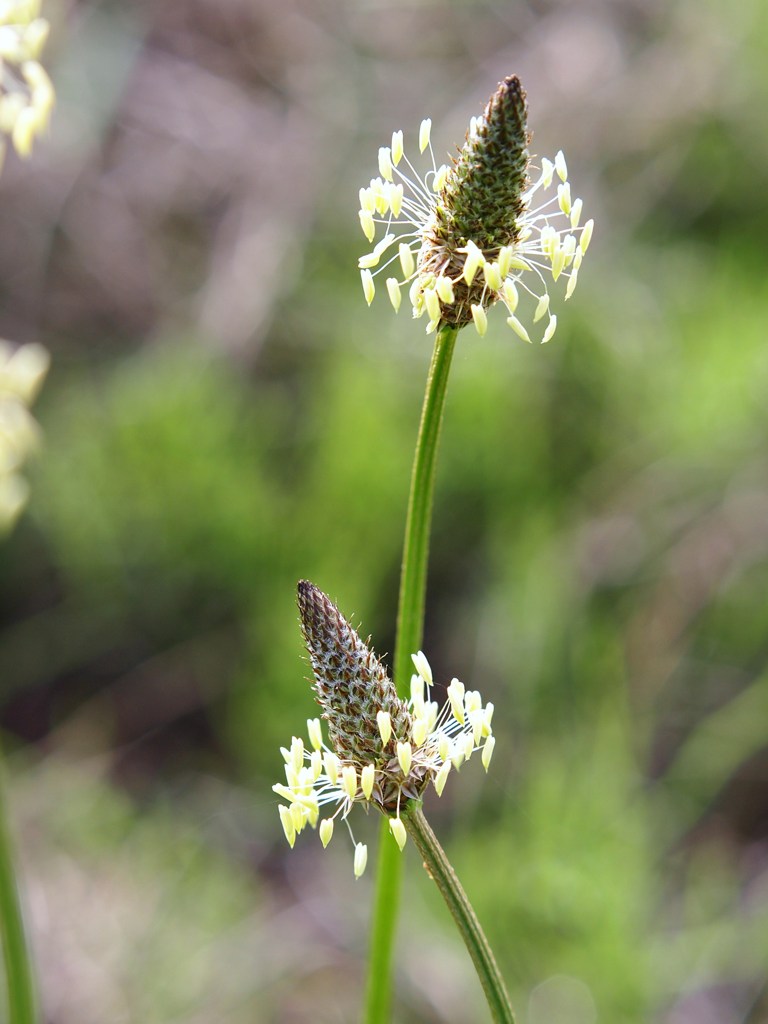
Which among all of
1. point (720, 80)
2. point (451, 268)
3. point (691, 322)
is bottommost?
point (451, 268)

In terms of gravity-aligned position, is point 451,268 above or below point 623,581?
below

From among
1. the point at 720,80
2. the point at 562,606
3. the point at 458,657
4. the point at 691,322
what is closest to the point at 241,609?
the point at 458,657

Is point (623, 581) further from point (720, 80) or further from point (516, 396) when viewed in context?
point (720, 80)

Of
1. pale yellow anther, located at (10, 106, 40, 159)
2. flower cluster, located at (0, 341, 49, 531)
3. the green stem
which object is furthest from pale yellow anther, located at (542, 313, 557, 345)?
flower cluster, located at (0, 341, 49, 531)

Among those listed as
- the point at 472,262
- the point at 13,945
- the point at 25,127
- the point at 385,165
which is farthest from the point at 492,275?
the point at 13,945

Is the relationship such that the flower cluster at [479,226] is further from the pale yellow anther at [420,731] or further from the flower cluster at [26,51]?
the flower cluster at [26,51]

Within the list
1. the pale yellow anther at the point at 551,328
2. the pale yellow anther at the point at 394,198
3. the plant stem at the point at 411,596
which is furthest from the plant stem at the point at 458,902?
the pale yellow anther at the point at 394,198
